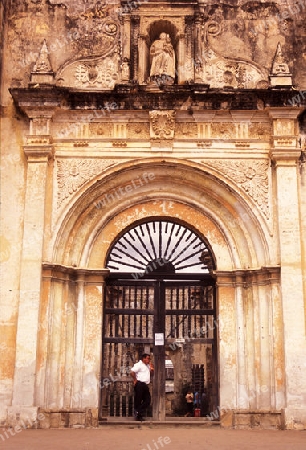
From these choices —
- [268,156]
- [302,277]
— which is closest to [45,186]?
[268,156]

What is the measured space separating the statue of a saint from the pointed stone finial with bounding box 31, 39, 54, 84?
1.87 meters

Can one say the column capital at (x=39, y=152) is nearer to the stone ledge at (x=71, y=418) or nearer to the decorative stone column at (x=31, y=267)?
the decorative stone column at (x=31, y=267)

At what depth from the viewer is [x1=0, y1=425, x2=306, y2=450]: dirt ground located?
7498mm

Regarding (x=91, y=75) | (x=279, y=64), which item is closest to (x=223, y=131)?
(x=279, y=64)

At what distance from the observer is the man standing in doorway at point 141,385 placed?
408 inches

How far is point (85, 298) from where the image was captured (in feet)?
35.5

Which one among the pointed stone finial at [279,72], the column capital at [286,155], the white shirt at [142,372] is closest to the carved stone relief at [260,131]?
the column capital at [286,155]

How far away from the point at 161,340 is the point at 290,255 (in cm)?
271

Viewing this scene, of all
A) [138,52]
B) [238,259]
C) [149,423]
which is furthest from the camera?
[138,52]

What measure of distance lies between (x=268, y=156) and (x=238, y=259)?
6.31ft

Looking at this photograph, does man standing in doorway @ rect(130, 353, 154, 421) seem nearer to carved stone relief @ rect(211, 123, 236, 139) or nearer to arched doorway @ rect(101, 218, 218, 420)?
arched doorway @ rect(101, 218, 218, 420)

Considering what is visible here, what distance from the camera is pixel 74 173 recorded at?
35.8 feet

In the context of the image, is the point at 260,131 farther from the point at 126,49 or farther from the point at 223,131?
the point at 126,49

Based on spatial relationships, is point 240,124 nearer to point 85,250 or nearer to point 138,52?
point 138,52
